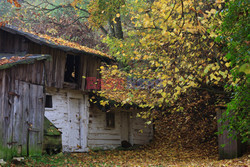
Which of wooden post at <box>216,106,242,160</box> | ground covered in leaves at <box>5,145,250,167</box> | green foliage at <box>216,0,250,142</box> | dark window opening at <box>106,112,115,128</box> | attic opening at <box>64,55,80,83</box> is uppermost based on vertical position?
attic opening at <box>64,55,80,83</box>

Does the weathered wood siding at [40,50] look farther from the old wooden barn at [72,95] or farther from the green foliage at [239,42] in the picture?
the green foliage at [239,42]

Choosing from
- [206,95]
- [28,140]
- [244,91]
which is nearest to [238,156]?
[206,95]

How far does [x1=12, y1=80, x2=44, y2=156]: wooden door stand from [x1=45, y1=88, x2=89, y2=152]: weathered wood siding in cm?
370

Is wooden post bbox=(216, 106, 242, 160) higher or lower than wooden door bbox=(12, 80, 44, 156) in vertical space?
lower

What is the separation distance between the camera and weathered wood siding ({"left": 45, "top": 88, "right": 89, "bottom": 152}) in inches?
693

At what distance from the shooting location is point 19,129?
12320mm

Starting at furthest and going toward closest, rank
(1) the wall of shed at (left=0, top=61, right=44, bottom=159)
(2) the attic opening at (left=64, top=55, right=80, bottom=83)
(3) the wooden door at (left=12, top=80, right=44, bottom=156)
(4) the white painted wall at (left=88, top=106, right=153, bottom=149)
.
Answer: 1. (4) the white painted wall at (left=88, top=106, right=153, bottom=149)
2. (2) the attic opening at (left=64, top=55, right=80, bottom=83)
3. (3) the wooden door at (left=12, top=80, right=44, bottom=156)
4. (1) the wall of shed at (left=0, top=61, right=44, bottom=159)

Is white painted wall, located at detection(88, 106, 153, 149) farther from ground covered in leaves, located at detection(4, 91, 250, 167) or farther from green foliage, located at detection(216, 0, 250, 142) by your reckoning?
green foliage, located at detection(216, 0, 250, 142)

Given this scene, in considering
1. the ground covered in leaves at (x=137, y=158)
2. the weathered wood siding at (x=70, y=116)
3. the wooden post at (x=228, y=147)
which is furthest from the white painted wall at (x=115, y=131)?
the wooden post at (x=228, y=147)

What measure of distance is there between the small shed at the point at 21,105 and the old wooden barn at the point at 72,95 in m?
0.27

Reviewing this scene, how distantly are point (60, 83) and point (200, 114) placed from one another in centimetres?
847

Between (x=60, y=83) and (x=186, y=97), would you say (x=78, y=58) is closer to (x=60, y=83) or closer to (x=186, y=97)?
(x=60, y=83)

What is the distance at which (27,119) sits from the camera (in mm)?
12727

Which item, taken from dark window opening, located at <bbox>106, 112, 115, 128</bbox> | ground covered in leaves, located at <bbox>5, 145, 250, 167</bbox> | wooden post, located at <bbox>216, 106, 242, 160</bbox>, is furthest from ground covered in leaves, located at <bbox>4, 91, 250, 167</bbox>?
wooden post, located at <bbox>216, 106, 242, 160</bbox>
